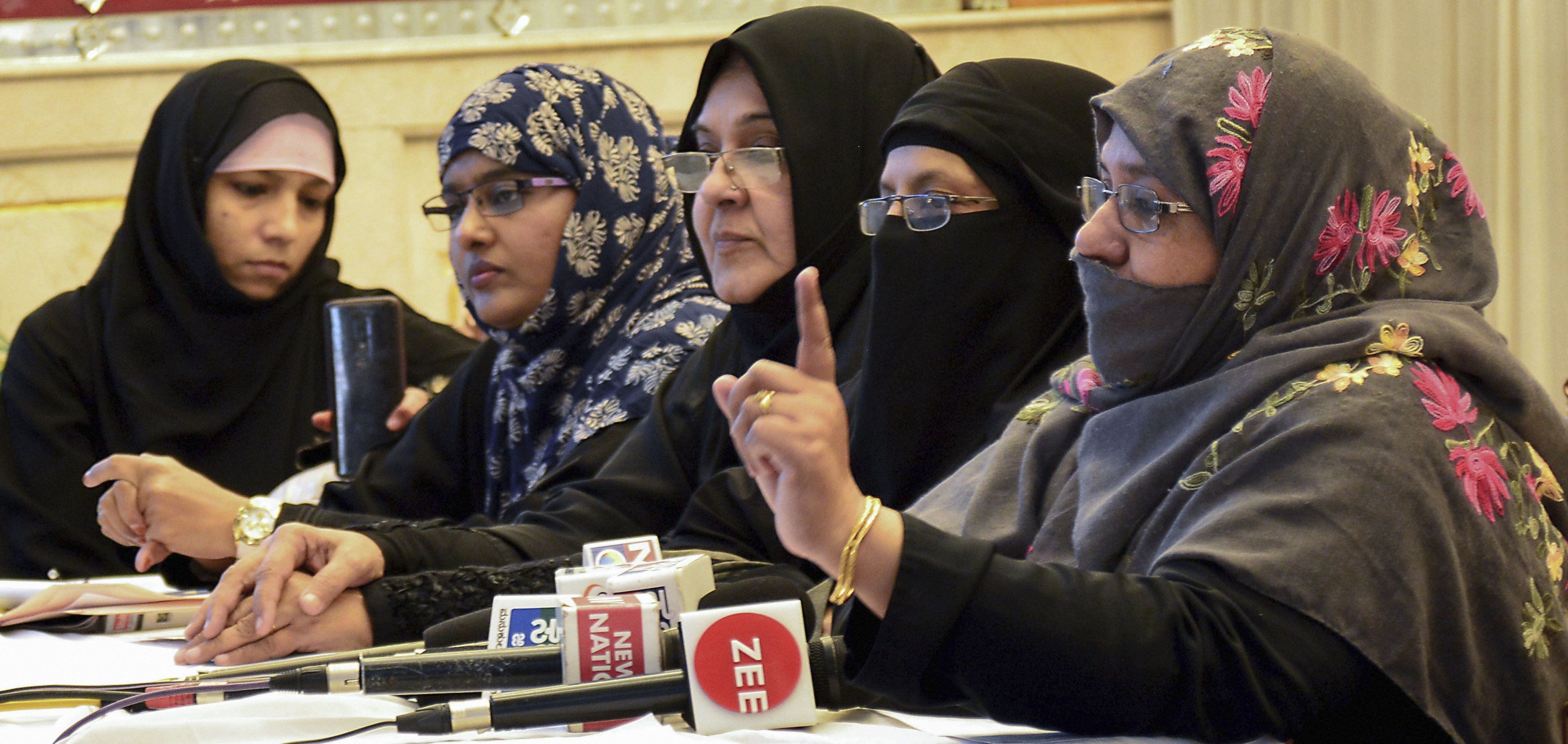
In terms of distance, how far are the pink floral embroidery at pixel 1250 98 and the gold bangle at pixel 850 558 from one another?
51cm

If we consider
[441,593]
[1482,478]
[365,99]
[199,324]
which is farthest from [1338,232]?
[365,99]

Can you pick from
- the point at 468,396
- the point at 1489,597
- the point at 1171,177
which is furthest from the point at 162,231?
the point at 1489,597

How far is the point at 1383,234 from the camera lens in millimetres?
1266

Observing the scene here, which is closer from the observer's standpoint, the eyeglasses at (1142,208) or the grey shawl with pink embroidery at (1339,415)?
the grey shawl with pink embroidery at (1339,415)

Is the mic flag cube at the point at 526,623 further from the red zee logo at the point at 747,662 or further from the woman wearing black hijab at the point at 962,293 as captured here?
the woman wearing black hijab at the point at 962,293

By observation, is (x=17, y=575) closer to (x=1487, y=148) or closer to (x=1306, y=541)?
(x=1306, y=541)

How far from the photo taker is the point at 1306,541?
109cm

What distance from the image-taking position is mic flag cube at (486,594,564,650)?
4.15 feet

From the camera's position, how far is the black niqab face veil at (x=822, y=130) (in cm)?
212

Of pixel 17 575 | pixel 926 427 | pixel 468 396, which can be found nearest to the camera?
pixel 926 427

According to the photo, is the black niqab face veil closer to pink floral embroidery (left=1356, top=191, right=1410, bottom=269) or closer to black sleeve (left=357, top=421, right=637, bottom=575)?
black sleeve (left=357, top=421, right=637, bottom=575)

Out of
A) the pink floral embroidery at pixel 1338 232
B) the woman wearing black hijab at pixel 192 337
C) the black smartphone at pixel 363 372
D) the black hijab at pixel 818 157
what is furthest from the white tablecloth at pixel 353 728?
the woman wearing black hijab at pixel 192 337

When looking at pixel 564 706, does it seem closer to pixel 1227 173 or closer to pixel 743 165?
pixel 1227 173

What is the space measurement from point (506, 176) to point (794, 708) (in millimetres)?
1744
